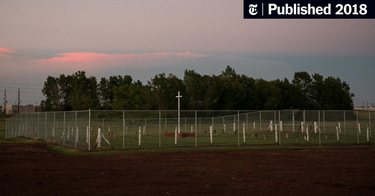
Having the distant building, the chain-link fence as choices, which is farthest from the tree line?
the distant building

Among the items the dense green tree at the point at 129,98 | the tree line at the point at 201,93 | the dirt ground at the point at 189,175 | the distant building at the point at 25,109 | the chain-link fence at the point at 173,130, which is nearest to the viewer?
the dirt ground at the point at 189,175

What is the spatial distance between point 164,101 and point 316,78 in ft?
168

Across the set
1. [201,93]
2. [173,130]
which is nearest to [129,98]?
[201,93]

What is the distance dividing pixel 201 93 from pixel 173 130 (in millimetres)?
44780

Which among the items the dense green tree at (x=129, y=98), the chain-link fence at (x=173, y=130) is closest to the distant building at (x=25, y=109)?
the dense green tree at (x=129, y=98)

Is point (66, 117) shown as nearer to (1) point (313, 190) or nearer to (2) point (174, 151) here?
(2) point (174, 151)

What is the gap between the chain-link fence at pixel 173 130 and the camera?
87.6ft

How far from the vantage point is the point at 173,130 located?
3706 cm

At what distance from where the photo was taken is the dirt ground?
37.2ft

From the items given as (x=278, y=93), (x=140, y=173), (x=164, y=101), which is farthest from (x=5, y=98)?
(x=140, y=173)

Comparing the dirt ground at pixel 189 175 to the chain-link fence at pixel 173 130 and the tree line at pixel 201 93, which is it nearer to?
the chain-link fence at pixel 173 130

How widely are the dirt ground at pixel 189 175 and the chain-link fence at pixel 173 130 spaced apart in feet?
17.9

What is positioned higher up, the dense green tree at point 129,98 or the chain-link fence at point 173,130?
the dense green tree at point 129,98

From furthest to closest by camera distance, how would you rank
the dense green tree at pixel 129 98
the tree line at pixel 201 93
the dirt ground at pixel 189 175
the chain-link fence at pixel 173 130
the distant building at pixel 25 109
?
1. the distant building at pixel 25 109
2. the dense green tree at pixel 129 98
3. the tree line at pixel 201 93
4. the chain-link fence at pixel 173 130
5. the dirt ground at pixel 189 175
